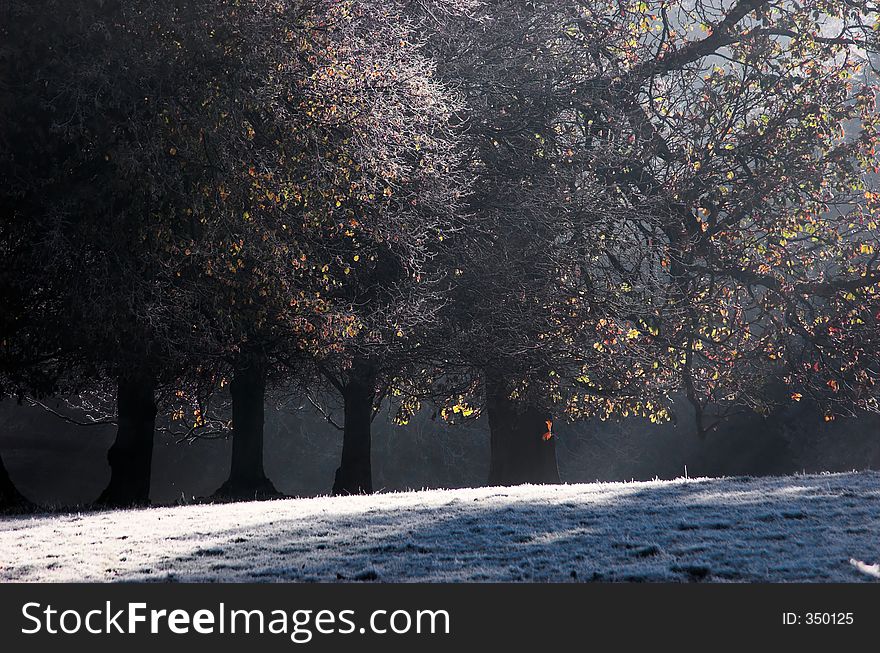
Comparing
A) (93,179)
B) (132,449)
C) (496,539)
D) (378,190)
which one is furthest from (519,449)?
(496,539)

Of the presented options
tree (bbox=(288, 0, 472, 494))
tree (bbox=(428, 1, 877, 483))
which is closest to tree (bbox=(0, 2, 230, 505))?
tree (bbox=(288, 0, 472, 494))

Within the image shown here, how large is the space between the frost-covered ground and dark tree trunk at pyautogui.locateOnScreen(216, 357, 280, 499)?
6.49 meters

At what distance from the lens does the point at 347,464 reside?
23516 mm

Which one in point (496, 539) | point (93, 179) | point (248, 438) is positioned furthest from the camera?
point (248, 438)

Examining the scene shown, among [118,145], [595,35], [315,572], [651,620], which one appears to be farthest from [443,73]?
[651,620]

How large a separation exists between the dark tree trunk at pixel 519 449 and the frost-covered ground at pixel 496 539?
29.8 feet

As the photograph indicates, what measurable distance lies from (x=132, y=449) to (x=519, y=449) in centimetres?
896

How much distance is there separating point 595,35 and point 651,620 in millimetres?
18155

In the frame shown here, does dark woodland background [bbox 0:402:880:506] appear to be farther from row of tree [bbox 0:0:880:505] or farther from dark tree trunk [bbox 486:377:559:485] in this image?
dark tree trunk [bbox 486:377:559:485]

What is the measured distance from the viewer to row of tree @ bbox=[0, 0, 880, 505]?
Result: 1366cm

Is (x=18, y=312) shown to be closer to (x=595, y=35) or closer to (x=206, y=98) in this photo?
(x=206, y=98)

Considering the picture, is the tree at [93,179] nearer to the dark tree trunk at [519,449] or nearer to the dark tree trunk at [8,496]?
the dark tree trunk at [8,496]

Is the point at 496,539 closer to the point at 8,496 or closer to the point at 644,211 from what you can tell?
the point at 8,496

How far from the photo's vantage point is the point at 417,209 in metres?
18.2
